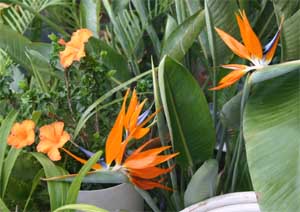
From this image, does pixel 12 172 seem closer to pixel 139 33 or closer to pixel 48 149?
pixel 48 149

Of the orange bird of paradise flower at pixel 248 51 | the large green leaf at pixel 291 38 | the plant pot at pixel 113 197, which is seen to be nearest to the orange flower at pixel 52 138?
the plant pot at pixel 113 197

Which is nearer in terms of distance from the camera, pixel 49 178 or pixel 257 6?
pixel 49 178

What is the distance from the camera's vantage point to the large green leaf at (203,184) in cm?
78

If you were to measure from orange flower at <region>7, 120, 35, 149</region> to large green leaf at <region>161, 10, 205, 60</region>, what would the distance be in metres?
0.26

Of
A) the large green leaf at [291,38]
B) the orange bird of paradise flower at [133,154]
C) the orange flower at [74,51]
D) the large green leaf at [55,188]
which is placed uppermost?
the orange flower at [74,51]

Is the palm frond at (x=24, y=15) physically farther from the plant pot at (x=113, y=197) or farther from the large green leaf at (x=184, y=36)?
the plant pot at (x=113, y=197)

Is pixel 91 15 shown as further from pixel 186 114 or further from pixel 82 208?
pixel 82 208

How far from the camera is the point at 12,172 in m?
0.83

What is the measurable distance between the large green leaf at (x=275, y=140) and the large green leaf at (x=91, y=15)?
39 centimetres

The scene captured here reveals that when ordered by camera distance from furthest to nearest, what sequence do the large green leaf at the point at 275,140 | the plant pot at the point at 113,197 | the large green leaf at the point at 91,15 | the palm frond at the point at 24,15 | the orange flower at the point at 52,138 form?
the palm frond at the point at 24,15
the large green leaf at the point at 91,15
the plant pot at the point at 113,197
the orange flower at the point at 52,138
the large green leaf at the point at 275,140

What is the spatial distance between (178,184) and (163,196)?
4cm

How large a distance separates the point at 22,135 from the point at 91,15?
1.20 ft

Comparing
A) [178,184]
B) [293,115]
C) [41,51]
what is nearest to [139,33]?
[41,51]

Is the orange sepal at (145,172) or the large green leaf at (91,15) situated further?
the large green leaf at (91,15)
